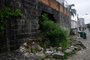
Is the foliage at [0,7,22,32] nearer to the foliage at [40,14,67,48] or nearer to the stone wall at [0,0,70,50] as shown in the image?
the stone wall at [0,0,70,50]

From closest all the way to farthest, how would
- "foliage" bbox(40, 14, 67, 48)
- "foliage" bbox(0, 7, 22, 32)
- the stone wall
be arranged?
"foliage" bbox(0, 7, 22, 32) → the stone wall → "foliage" bbox(40, 14, 67, 48)

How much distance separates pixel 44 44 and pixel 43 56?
230 cm

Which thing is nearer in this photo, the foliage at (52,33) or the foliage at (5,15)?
the foliage at (5,15)

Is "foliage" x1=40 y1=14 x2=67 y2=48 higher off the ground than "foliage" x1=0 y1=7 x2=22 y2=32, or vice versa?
"foliage" x1=0 y1=7 x2=22 y2=32

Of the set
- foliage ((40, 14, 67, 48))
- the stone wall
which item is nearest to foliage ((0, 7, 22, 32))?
the stone wall

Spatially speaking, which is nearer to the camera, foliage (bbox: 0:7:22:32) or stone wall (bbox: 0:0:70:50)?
foliage (bbox: 0:7:22:32)

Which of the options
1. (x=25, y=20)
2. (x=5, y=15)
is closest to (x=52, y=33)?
(x=25, y=20)

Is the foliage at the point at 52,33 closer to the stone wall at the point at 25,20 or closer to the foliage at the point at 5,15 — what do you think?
the stone wall at the point at 25,20

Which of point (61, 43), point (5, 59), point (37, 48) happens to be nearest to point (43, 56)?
point (37, 48)

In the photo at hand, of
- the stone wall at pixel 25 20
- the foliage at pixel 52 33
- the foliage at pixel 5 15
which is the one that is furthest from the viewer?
the foliage at pixel 52 33

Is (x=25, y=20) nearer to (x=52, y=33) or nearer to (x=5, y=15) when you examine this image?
Result: (x=5, y=15)

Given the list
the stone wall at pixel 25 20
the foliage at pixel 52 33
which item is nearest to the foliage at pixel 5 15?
the stone wall at pixel 25 20

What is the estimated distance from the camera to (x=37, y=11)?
11914mm

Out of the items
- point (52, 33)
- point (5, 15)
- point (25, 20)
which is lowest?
point (52, 33)
